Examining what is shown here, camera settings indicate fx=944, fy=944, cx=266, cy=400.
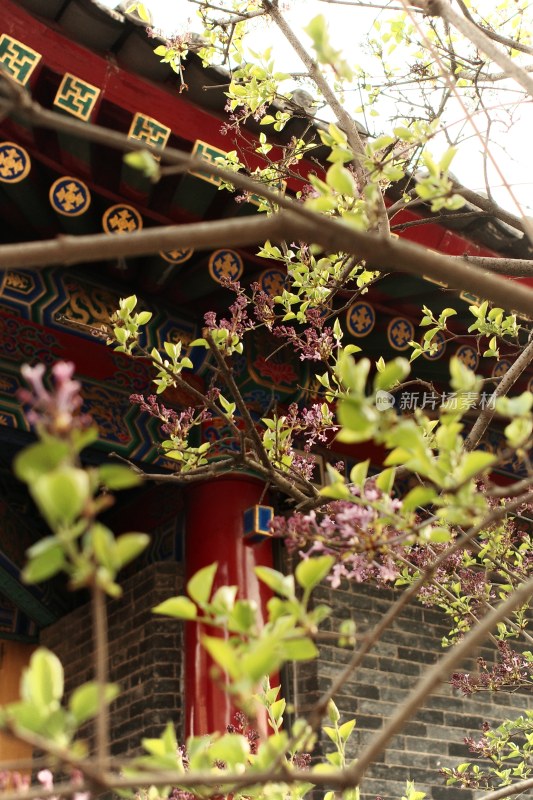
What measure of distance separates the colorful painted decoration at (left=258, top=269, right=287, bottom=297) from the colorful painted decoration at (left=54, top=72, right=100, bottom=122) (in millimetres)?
976

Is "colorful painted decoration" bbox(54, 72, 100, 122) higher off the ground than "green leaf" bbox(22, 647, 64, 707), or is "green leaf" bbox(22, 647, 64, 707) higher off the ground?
"colorful painted decoration" bbox(54, 72, 100, 122)

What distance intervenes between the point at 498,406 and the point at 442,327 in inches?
62.4

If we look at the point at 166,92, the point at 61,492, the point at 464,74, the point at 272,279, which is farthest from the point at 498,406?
the point at 272,279

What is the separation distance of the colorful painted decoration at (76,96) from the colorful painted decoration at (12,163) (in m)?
0.22

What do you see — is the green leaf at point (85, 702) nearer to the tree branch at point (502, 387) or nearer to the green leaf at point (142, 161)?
the green leaf at point (142, 161)

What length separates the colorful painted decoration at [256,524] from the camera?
380 centimetres

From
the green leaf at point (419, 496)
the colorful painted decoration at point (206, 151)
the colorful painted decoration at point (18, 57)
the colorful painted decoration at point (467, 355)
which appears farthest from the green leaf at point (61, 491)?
the colorful painted decoration at point (467, 355)

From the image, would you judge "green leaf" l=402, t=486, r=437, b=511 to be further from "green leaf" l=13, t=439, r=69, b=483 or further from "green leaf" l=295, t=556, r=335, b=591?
"green leaf" l=13, t=439, r=69, b=483

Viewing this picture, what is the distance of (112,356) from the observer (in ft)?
12.7

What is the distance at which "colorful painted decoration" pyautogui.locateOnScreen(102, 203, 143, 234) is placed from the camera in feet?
10.7

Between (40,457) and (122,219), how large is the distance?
108 inches

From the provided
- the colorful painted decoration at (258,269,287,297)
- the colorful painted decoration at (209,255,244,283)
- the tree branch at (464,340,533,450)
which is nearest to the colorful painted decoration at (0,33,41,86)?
A: the colorful painted decoration at (209,255,244,283)

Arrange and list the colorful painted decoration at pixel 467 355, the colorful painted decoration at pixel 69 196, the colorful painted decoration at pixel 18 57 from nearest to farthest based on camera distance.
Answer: the colorful painted decoration at pixel 18 57 < the colorful painted decoration at pixel 69 196 < the colorful painted decoration at pixel 467 355
